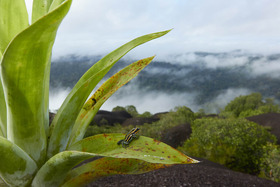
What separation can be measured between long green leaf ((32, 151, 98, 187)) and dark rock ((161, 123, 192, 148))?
13.4 metres

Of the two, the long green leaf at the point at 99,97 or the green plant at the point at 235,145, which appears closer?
the long green leaf at the point at 99,97

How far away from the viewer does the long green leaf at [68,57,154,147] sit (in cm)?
99

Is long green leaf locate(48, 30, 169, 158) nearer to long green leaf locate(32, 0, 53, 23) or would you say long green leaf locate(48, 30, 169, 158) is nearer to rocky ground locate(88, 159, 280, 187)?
long green leaf locate(32, 0, 53, 23)

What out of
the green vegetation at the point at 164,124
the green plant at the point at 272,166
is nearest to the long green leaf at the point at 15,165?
the green plant at the point at 272,166

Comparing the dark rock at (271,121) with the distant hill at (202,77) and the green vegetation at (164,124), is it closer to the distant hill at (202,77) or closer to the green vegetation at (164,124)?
the green vegetation at (164,124)

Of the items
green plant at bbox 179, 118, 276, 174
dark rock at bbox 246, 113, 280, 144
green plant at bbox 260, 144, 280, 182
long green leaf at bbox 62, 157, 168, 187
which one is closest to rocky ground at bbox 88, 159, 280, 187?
green plant at bbox 260, 144, 280, 182

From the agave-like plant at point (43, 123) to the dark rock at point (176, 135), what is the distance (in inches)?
526

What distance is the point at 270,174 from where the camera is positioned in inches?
292

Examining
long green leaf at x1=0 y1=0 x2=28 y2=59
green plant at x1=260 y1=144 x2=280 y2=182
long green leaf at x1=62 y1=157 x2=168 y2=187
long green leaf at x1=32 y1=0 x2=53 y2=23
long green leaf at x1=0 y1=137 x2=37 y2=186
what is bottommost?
green plant at x1=260 y1=144 x2=280 y2=182

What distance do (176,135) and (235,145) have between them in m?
5.86

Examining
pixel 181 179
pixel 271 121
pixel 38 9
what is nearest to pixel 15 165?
pixel 38 9

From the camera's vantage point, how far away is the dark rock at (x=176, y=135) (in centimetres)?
1417

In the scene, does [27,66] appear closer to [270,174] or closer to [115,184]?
[115,184]

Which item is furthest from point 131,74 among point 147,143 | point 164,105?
point 164,105
